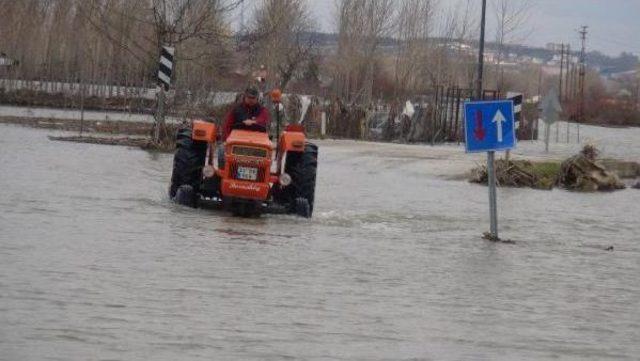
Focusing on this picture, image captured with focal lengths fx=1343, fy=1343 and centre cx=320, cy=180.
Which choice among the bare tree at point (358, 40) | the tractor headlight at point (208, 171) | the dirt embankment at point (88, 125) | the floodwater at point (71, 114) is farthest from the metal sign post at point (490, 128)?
the bare tree at point (358, 40)

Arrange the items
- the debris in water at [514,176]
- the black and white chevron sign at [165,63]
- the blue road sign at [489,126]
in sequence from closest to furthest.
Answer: the blue road sign at [489,126] → the debris in water at [514,176] → the black and white chevron sign at [165,63]

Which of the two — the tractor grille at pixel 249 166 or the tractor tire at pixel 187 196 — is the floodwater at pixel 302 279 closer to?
the tractor tire at pixel 187 196

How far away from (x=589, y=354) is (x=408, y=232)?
8398mm

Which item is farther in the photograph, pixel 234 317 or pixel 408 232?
pixel 408 232

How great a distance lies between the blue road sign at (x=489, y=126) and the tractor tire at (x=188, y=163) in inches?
147

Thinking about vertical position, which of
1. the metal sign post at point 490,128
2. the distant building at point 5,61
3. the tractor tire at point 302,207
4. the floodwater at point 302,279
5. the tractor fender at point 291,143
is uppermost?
the distant building at point 5,61

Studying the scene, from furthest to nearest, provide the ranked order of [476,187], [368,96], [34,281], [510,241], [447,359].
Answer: [368,96] < [476,187] < [510,241] < [34,281] < [447,359]

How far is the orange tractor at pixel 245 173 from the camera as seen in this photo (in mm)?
17281

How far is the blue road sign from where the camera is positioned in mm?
17234

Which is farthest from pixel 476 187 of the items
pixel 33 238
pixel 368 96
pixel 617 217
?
pixel 368 96

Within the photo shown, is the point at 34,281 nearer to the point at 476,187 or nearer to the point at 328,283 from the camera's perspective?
the point at 328,283

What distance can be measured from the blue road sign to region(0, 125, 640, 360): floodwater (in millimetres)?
1286

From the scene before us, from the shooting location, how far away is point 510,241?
58.5 feet

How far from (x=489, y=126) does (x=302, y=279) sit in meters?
5.67
